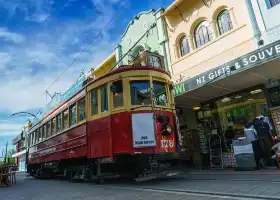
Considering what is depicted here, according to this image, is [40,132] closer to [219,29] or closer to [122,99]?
[122,99]

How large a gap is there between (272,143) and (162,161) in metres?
4.69

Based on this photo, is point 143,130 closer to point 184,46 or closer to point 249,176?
point 249,176

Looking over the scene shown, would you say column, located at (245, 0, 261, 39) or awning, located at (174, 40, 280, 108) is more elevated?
column, located at (245, 0, 261, 39)

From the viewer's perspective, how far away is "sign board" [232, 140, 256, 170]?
27.0 feet

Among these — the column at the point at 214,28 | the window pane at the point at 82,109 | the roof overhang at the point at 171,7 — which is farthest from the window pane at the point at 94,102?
the roof overhang at the point at 171,7

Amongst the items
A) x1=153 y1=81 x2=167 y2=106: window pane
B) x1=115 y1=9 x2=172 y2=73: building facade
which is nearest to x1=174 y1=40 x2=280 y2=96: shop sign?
x1=153 y1=81 x2=167 y2=106: window pane

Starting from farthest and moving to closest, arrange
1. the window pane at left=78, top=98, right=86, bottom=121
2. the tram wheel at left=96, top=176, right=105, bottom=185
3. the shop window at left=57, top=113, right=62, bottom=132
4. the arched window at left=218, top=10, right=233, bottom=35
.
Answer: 1. the arched window at left=218, top=10, right=233, bottom=35
2. the shop window at left=57, top=113, right=62, bottom=132
3. the window pane at left=78, top=98, right=86, bottom=121
4. the tram wheel at left=96, top=176, right=105, bottom=185

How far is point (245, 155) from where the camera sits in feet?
27.6

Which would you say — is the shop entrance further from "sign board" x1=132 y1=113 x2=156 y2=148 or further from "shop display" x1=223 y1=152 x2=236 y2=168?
"sign board" x1=132 y1=113 x2=156 y2=148

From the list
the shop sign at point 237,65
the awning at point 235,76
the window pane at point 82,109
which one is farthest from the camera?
the window pane at point 82,109

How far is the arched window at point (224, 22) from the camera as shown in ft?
35.3

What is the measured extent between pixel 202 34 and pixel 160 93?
5.97 m

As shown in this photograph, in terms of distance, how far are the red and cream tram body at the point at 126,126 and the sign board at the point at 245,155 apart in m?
2.64

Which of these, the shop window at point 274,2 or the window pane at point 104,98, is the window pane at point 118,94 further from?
the shop window at point 274,2
